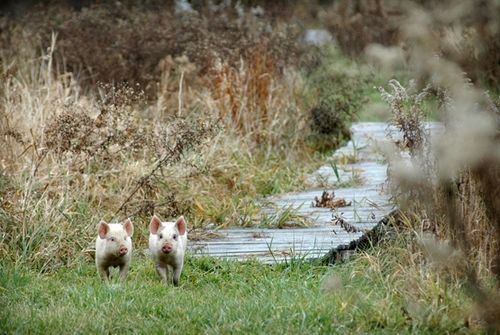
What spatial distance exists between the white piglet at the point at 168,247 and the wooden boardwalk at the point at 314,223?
22.9 inches

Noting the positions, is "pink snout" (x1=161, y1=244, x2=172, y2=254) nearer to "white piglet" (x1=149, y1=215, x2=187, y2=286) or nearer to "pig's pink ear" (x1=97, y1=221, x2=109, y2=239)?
"white piglet" (x1=149, y1=215, x2=187, y2=286)

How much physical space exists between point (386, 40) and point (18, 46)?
25.4 ft

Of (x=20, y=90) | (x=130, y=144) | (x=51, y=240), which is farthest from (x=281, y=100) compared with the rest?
(x=51, y=240)

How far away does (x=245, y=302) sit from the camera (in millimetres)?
5344

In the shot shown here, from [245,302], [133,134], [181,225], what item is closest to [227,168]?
[133,134]

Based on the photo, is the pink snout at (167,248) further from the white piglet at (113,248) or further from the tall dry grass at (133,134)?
the tall dry grass at (133,134)

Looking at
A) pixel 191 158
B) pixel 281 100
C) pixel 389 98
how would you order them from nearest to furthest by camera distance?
pixel 389 98, pixel 191 158, pixel 281 100

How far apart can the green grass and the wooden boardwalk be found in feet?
1.15

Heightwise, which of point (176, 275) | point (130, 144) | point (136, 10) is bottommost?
point (176, 275)

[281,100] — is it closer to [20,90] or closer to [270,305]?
[20,90]

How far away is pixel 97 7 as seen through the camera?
43.6 ft

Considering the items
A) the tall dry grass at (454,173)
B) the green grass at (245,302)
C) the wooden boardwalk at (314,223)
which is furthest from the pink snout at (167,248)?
the tall dry grass at (454,173)

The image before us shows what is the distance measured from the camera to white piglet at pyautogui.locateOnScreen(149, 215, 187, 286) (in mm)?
5949

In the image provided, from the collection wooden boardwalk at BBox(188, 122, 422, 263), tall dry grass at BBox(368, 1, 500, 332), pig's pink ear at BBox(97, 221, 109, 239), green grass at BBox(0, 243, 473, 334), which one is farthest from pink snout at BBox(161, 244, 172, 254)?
tall dry grass at BBox(368, 1, 500, 332)
